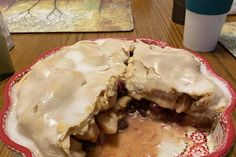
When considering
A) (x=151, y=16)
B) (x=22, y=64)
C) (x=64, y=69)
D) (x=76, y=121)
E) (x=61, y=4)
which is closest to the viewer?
(x=76, y=121)

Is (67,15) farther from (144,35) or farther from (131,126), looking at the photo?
(131,126)

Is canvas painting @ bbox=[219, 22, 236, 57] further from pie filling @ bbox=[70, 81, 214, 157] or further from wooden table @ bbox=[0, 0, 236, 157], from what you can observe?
pie filling @ bbox=[70, 81, 214, 157]

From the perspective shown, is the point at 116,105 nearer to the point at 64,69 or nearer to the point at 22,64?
the point at 64,69

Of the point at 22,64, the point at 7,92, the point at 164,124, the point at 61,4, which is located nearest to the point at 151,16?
the point at 61,4

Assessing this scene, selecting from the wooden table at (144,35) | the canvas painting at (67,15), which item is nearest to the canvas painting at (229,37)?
the wooden table at (144,35)

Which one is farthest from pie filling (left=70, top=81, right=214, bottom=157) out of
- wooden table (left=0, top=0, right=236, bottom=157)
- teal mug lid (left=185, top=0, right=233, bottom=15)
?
teal mug lid (left=185, top=0, right=233, bottom=15)

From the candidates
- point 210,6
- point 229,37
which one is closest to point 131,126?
point 210,6
